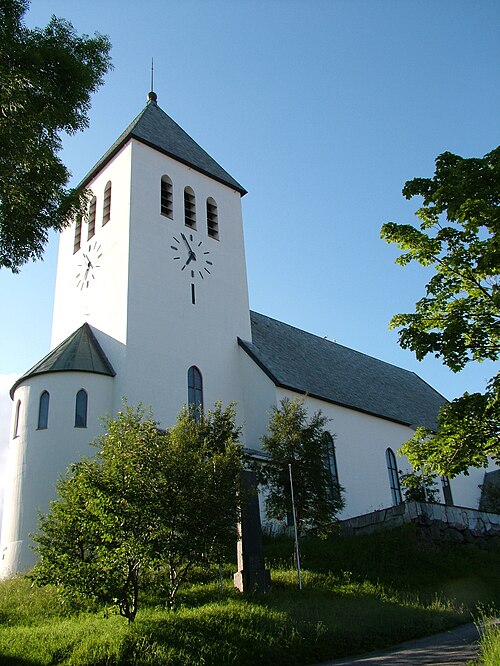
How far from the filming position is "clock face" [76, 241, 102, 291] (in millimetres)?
26984

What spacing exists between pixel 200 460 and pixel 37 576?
3704 millimetres

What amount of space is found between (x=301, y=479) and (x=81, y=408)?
772cm

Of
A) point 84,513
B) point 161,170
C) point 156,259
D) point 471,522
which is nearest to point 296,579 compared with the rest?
point 84,513

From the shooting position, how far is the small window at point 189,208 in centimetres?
2845

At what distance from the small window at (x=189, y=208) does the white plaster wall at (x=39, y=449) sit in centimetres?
904

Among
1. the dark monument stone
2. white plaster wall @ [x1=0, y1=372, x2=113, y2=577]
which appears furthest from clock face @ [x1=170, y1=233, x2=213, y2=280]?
the dark monument stone

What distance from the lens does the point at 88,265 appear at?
27516 mm

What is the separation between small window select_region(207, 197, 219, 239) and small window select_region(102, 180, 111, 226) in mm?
4451

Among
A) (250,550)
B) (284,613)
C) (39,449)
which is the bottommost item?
(284,613)

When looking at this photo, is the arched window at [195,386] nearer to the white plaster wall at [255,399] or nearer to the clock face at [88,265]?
the white plaster wall at [255,399]

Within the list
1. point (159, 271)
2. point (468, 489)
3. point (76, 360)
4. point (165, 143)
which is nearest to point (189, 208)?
point (165, 143)

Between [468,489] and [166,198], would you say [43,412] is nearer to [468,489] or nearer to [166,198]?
[166,198]

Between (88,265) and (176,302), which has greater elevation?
(88,265)

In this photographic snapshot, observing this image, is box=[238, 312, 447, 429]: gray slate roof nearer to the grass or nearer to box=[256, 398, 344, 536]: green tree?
box=[256, 398, 344, 536]: green tree
